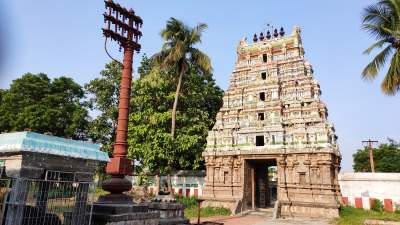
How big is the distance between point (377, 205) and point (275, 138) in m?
7.68

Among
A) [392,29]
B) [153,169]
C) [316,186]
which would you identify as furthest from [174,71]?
[392,29]

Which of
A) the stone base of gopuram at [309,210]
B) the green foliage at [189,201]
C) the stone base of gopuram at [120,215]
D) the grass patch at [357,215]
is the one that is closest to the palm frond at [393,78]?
the grass patch at [357,215]

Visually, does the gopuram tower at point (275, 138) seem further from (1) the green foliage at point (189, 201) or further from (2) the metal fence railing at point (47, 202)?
(2) the metal fence railing at point (47, 202)

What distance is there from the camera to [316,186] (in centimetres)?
1956

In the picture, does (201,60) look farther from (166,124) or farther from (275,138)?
(275,138)

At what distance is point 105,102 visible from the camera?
30.3 meters

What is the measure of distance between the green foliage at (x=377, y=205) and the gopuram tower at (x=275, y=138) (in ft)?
7.51

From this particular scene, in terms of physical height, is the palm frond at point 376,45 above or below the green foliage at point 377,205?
above

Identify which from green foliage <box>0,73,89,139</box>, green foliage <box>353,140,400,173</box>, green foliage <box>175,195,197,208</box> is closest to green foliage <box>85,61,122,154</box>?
green foliage <box>0,73,89,139</box>

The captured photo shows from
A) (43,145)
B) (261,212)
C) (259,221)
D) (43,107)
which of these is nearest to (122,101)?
(43,145)

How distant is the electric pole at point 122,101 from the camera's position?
995 centimetres

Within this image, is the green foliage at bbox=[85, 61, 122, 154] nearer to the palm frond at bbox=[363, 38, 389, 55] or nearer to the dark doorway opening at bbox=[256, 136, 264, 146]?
the dark doorway opening at bbox=[256, 136, 264, 146]

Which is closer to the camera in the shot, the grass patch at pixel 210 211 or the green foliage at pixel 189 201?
the grass patch at pixel 210 211

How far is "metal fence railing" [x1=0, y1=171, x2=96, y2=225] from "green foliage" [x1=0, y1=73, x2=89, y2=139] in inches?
886
